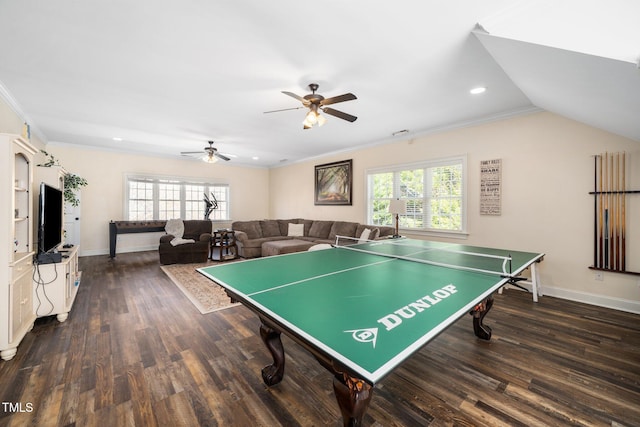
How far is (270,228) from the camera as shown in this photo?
699cm

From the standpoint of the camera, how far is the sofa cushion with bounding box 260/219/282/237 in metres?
6.87

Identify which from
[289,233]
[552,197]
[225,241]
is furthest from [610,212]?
[225,241]

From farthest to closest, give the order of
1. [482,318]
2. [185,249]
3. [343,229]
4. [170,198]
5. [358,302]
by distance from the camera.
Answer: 1. [170,198]
2. [343,229]
3. [185,249]
4. [482,318]
5. [358,302]

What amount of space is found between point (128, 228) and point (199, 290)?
3786 millimetres

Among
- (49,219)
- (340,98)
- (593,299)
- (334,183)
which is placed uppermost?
(340,98)

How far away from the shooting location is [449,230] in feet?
15.0

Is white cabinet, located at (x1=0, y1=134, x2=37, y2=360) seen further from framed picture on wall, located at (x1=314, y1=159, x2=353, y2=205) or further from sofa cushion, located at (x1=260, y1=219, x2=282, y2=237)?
framed picture on wall, located at (x1=314, y1=159, x2=353, y2=205)

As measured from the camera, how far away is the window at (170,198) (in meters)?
6.88

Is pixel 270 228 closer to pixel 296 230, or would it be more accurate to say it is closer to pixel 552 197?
pixel 296 230

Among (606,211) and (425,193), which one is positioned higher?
(425,193)

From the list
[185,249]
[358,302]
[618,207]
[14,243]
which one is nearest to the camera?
[358,302]

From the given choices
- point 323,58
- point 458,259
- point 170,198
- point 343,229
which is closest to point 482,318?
point 458,259

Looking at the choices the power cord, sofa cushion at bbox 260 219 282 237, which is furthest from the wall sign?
the power cord

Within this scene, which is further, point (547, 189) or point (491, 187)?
point (491, 187)
